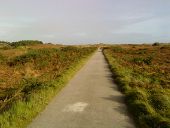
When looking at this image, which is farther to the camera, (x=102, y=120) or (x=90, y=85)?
(x=90, y=85)

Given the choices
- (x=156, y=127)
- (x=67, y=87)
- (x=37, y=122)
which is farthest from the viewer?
(x=67, y=87)

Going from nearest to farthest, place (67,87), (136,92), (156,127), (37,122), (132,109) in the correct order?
1. (156,127)
2. (37,122)
3. (132,109)
4. (136,92)
5. (67,87)

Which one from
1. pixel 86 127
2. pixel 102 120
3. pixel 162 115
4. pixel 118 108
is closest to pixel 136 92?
pixel 118 108

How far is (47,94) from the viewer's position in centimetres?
1148

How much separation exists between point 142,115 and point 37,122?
8.76ft

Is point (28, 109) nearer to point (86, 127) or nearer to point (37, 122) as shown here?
point (37, 122)

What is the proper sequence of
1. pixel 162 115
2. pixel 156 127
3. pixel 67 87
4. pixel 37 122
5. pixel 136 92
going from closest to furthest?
pixel 156 127 < pixel 37 122 < pixel 162 115 < pixel 136 92 < pixel 67 87

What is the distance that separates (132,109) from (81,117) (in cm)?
172

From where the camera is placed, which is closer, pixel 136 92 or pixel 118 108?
pixel 118 108

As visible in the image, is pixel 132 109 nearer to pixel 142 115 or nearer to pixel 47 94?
pixel 142 115

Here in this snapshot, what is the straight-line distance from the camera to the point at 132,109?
30.2 feet

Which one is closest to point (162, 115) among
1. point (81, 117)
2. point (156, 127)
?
point (156, 127)

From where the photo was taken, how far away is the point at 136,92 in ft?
37.1

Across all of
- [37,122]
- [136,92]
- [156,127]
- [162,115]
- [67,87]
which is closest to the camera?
[156,127]
